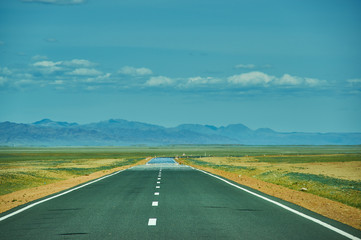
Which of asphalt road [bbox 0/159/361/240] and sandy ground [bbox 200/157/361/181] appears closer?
asphalt road [bbox 0/159/361/240]

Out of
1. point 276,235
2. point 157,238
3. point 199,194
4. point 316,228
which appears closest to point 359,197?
point 199,194

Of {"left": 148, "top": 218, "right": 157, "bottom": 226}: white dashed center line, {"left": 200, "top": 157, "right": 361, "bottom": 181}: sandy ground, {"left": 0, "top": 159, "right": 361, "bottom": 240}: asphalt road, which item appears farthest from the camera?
{"left": 200, "top": 157, "right": 361, "bottom": 181}: sandy ground

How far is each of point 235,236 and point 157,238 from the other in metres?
1.60

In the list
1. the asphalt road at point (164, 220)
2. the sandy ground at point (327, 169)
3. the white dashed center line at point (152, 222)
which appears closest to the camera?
the asphalt road at point (164, 220)

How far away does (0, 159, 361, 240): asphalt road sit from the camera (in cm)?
1076

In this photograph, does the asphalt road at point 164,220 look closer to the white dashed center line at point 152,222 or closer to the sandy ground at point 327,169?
the white dashed center line at point 152,222

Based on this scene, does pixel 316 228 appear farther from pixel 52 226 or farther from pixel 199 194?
pixel 199 194

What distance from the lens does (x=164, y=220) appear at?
12805mm

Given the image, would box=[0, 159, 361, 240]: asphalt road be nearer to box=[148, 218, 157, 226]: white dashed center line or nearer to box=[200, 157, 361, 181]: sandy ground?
box=[148, 218, 157, 226]: white dashed center line

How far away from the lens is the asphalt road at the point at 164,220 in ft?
35.3

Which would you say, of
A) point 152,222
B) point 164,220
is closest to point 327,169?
point 164,220

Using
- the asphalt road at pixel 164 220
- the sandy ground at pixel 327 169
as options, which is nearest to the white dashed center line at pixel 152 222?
the asphalt road at pixel 164 220

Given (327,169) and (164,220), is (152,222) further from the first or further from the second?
(327,169)

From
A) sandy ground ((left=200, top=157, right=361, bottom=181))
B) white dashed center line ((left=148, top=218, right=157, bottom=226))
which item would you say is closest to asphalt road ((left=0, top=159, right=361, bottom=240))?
white dashed center line ((left=148, top=218, right=157, bottom=226))
